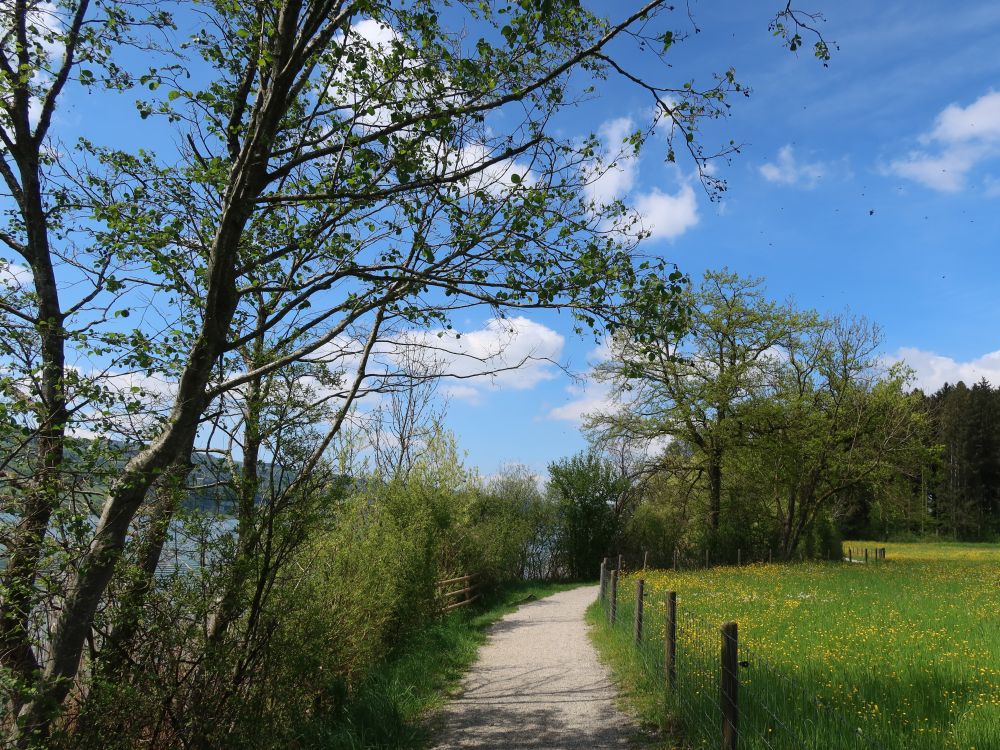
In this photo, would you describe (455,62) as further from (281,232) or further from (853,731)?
(853,731)

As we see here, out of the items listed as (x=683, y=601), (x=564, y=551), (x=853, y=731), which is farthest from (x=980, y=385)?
(x=853, y=731)

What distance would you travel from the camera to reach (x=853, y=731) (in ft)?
14.0

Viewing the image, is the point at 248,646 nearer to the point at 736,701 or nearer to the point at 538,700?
the point at 736,701

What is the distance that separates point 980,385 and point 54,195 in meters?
90.0

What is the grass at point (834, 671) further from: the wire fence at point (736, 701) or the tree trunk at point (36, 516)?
the tree trunk at point (36, 516)

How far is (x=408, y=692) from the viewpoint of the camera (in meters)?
8.05

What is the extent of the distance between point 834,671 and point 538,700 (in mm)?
3643

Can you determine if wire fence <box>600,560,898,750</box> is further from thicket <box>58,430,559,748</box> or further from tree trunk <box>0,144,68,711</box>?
tree trunk <box>0,144,68,711</box>

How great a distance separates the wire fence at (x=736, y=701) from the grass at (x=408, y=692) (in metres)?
2.70

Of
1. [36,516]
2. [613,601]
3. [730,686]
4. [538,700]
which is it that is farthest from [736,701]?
[613,601]

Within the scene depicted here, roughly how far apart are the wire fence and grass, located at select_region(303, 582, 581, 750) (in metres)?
2.70

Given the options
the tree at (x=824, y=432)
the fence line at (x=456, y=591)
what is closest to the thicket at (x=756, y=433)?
the tree at (x=824, y=432)

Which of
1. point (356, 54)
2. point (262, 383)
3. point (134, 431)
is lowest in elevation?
point (134, 431)

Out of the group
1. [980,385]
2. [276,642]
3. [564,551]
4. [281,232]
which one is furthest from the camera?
[980,385]
